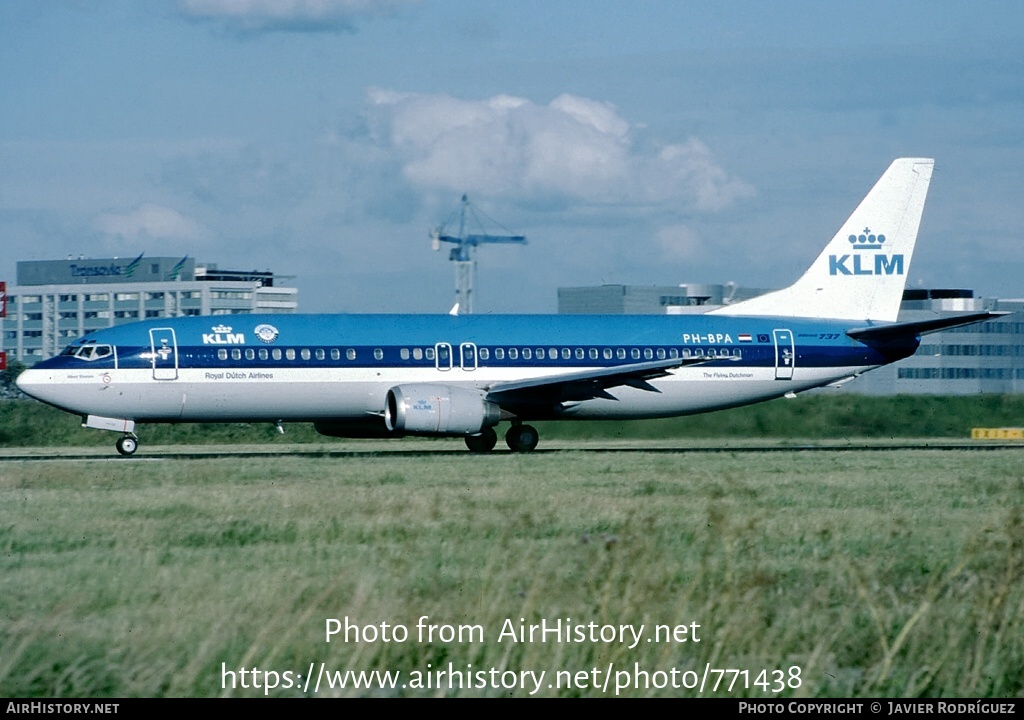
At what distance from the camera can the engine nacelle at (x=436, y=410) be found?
1380 inches

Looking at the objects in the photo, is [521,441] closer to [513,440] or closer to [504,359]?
[513,440]

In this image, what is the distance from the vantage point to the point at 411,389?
1407 inches

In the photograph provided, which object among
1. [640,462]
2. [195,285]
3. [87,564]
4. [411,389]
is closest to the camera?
[87,564]

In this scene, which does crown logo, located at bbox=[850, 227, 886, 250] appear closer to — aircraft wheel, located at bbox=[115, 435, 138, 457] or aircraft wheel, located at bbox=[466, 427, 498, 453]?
aircraft wheel, located at bbox=[466, 427, 498, 453]

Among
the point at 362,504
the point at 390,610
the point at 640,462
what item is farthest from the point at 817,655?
the point at 640,462

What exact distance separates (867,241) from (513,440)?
12964mm

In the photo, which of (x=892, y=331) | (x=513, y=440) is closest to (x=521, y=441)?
(x=513, y=440)

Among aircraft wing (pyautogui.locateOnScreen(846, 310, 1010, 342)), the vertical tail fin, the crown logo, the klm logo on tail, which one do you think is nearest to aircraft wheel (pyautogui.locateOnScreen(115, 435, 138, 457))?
the vertical tail fin

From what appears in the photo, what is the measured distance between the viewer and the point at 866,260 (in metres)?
42.6

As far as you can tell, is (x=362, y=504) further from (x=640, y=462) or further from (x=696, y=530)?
(x=640, y=462)

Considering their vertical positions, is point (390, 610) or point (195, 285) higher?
point (195, 285)

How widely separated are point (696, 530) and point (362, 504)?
5.86 meters
